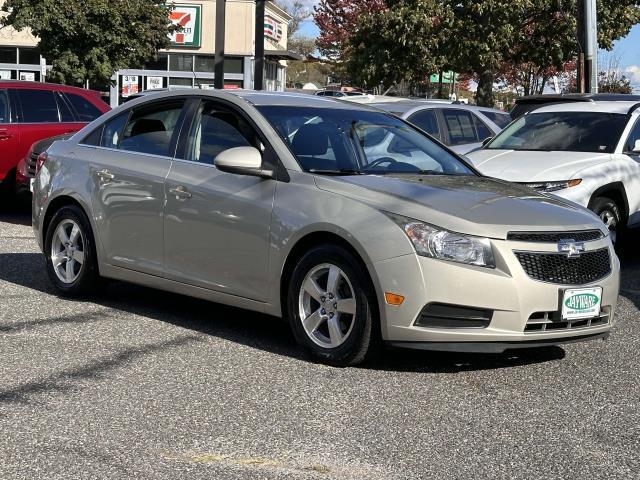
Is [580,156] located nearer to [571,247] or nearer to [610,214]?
[610,214]

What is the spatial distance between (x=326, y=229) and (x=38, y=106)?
8741 mm

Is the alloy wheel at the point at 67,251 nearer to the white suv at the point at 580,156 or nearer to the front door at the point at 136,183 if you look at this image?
the front door at the point at 136,183

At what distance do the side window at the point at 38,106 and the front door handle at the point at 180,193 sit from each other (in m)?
7.25

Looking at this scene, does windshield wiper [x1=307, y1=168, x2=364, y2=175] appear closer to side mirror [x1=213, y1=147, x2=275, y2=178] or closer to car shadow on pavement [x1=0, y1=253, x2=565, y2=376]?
side mirror [x1=213, y1=147, x2=275, y2=178]

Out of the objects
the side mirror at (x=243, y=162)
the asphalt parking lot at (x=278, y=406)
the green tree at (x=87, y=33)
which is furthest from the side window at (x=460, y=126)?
the green tree at (x=87, y=33)

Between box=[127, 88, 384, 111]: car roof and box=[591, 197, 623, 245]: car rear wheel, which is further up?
box=[127, 88, 384, 111]: car roof

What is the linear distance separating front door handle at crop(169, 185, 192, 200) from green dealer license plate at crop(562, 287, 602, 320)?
99.2 inches

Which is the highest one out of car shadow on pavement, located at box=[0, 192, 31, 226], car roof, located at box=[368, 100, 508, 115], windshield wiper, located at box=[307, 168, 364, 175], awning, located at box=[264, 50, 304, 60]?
awning, located at box=[264, 50, 304, 60]

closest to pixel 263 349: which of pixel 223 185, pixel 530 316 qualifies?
pixel 223 185

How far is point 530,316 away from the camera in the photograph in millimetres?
5941

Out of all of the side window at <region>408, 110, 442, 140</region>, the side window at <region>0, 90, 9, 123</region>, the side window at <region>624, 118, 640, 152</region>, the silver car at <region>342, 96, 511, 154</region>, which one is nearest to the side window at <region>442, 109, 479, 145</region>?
the silver car at <region>342, 96, 511, 154</region>

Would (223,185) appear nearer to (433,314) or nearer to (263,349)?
(263,349)

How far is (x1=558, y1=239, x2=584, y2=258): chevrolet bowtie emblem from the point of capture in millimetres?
6109

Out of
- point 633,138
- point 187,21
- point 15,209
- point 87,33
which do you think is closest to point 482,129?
point 633,138
